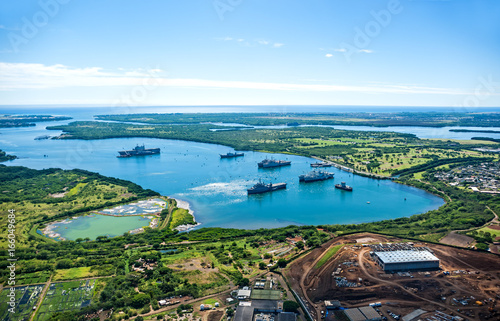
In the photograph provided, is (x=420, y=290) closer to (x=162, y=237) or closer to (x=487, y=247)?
(x=487, y=247)

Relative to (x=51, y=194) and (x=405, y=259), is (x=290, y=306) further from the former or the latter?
(x=51, y=194)

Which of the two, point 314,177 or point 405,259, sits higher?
point 314,177

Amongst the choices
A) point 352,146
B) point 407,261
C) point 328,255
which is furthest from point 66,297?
point 352,146

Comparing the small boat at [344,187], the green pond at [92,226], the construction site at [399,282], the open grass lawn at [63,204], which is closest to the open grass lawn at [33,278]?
the open grass lawn at [63,204]

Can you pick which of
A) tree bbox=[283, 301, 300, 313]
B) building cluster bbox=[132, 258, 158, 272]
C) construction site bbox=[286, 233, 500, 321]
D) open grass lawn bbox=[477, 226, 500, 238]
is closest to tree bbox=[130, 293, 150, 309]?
building cluster bbox=[132, 258, 158, 272]

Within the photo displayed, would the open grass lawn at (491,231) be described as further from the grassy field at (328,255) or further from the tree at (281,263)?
the tree at (281,263)

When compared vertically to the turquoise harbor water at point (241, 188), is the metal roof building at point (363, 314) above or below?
below

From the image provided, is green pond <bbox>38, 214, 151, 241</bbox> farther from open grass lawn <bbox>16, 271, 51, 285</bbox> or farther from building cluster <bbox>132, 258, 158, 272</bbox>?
building cluster <bbox>132, 258, 158, 272</bbox>
